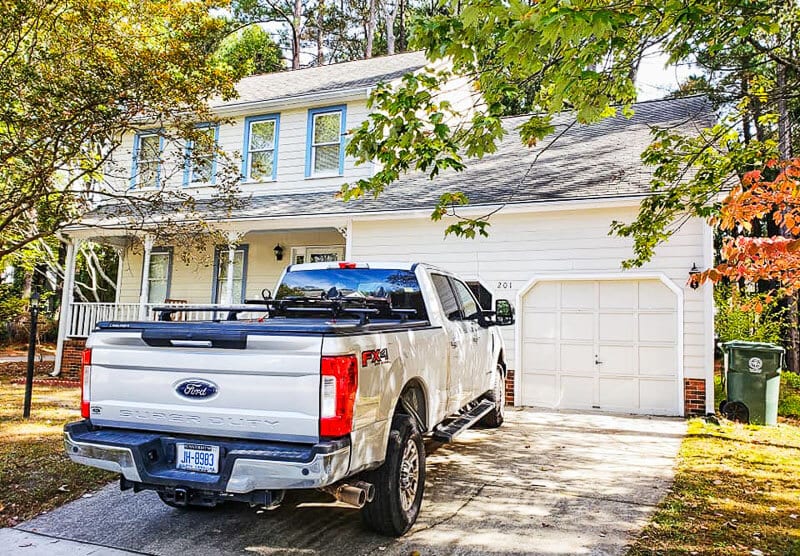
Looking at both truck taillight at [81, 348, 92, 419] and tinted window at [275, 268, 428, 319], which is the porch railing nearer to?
tinted window at [275, 268, 428, 319]

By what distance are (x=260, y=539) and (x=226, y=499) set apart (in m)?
0.87

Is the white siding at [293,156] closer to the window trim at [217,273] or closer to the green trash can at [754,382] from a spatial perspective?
the window trim at [217,273]

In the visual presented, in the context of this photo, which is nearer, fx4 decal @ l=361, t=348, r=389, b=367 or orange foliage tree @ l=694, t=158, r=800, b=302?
fx4 decal @ l=361, t=348, r=389, b=367

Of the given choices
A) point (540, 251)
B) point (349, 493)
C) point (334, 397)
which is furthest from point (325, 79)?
point (349, 493)

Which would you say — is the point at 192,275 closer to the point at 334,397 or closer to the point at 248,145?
the point at 248,145

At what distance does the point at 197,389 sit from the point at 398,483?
1.54 meters

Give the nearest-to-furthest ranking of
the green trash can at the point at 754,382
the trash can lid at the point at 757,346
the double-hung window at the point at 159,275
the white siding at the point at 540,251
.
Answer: the trash can lid at the point at 757,346 < the green trash can at the point at 754,382 < the white siding at the point at 540,251 < the double-hung window at the point at 159,275

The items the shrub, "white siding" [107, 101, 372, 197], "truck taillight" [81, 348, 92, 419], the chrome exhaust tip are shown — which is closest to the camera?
the chrome exhaust tip

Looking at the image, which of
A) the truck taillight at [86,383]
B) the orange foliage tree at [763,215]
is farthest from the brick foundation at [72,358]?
the orange foliage tree at [763,215]

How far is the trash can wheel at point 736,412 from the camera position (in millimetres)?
8859

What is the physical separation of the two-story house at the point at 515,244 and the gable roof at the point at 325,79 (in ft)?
0.36

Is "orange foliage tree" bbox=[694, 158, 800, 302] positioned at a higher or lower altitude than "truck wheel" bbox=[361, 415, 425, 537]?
higher

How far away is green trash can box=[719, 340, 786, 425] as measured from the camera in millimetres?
8703

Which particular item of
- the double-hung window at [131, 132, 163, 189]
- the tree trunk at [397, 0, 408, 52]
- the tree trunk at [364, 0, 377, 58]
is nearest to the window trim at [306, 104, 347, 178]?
the double-hung window at [131, 132, 163, 189]
